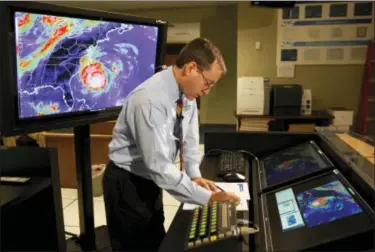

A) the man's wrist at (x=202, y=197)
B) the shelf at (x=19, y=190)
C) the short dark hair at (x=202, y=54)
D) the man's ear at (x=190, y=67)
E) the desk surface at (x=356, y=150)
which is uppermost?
the short dark hair at (x=202, y=54)

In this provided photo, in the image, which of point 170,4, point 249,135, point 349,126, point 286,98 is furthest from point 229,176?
point 170,4

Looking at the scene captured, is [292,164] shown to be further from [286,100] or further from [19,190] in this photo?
[286,100]

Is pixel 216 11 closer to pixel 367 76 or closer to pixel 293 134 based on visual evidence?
pixel 367 76

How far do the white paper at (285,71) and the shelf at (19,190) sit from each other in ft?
16.6

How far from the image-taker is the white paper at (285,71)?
575 cm

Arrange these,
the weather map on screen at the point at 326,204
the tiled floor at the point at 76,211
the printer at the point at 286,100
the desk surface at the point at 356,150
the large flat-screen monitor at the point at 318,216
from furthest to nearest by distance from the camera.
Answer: the printer at the point at 286,100 < the tiled floor at the point at 76,211 < the desk surface at the point at 356,150 < the weather map on screen at the point at 326,204 < the large flat-screen monitor at the point at 318,216

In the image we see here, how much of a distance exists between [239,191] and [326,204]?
0.44 meters

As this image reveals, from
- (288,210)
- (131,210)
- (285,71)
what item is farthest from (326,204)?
(285,71)

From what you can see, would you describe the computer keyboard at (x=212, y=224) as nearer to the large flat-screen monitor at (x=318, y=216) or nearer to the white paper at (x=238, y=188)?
the large flat-screen monitor at (x=318, y=216)

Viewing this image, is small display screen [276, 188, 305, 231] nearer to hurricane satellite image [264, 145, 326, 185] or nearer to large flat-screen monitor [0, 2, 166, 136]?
hurricane satellite image [264, 145, 326, 185]

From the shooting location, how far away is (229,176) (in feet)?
5.49

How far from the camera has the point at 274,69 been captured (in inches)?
230

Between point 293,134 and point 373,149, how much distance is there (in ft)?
2.41

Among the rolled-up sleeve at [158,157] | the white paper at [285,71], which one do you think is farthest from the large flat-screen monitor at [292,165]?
the white paper at [285,71]
